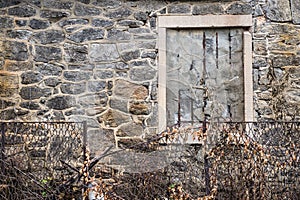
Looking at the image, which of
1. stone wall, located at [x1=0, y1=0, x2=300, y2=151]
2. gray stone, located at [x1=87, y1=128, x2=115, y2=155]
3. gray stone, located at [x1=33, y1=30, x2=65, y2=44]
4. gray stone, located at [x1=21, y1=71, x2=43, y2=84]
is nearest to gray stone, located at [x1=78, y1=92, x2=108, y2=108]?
stone wall, located at [x1=0, y1=0, x2=300, y2=151]

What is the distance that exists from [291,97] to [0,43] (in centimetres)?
357

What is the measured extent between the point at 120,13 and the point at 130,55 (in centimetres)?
53

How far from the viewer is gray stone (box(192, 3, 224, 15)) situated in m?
6.81

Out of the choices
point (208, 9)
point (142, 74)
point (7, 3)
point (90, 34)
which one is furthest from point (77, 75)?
point (208, 9)

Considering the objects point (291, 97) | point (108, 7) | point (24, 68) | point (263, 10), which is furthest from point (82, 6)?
point (291, 97)

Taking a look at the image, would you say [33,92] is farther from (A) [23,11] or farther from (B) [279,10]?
(B) [279,10]

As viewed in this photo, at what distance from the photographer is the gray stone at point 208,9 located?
22.4 feet

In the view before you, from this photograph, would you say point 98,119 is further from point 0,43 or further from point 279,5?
point 279,5

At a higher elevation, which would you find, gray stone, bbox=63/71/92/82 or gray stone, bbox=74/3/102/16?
gray stone, bbox=74/3/102/16

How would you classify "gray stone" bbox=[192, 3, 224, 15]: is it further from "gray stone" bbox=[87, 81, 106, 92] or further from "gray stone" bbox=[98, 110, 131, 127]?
"gray stone" bbox=[98, 110, 131, 127]

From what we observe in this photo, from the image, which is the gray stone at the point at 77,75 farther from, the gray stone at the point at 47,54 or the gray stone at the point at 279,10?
the gray stone at the point at 279,10

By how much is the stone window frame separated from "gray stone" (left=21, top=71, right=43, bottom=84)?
1.46 metres

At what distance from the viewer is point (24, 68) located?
22.4 ft

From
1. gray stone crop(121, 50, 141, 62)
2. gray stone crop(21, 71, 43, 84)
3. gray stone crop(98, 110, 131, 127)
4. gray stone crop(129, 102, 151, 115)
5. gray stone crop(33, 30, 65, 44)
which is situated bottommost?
gray stone crop(98, 110, 131, 127)
